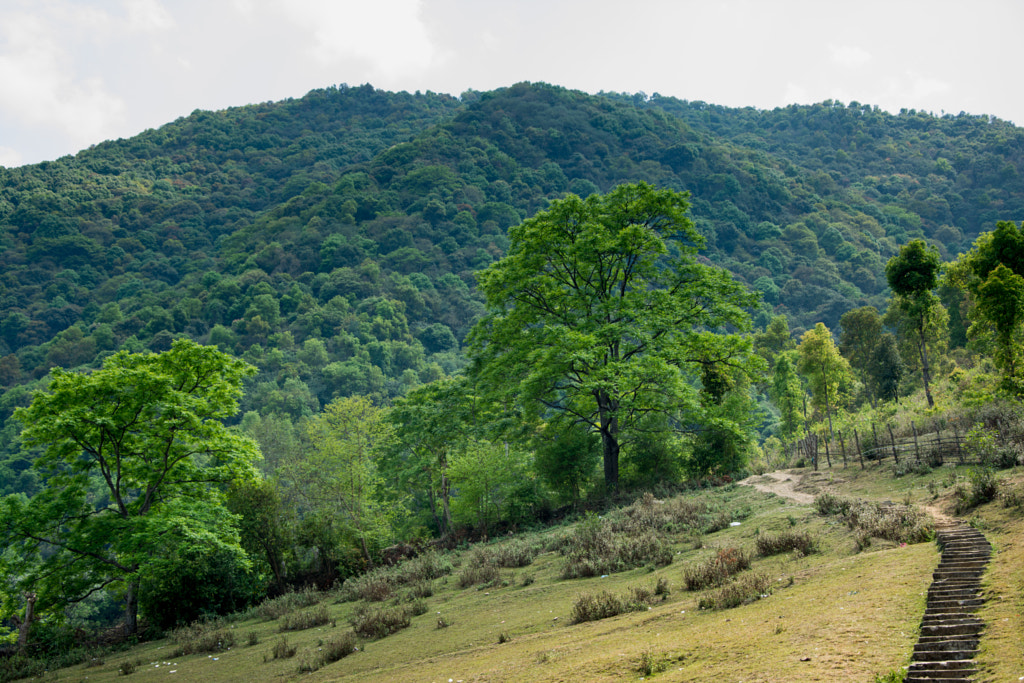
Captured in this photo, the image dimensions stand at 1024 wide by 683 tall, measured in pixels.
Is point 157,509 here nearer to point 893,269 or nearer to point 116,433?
point 116,433

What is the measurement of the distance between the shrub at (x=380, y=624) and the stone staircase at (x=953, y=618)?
9.09 m

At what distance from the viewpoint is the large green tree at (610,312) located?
80.9 ft

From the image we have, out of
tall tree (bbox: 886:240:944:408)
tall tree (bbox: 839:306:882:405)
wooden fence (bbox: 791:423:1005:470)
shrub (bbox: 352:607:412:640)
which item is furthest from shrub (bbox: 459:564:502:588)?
tall tree (bbox: 839:306:882:405)

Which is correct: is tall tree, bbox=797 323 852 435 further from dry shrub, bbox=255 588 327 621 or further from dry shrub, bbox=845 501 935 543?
dry shrub, bbox=255 588 327 621

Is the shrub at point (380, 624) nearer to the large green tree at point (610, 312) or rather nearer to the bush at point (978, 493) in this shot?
the bush at point (978, 493)

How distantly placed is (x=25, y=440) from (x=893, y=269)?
119ft

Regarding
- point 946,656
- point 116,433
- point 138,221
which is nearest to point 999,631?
point 946,656

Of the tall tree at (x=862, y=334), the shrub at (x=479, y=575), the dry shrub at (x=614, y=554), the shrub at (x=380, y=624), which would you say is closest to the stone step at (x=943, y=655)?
the dry shrub at (x=614, y=554)

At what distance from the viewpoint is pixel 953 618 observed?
235 inches

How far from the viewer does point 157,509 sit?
1822cm

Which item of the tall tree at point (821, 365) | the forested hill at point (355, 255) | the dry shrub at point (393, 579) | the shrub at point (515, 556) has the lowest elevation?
the dry shrub at point (393, 579)

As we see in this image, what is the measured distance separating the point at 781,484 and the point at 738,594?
13875mm

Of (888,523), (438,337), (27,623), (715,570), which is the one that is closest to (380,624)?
(715,570)

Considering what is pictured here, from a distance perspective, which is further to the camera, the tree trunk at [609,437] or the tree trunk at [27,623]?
the tree trunk at [609,437]
